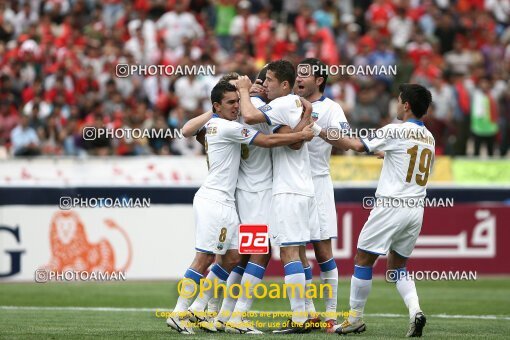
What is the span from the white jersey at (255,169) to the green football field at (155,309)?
1.60 meters

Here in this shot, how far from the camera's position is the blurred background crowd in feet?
72.3

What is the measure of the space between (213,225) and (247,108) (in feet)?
4.12

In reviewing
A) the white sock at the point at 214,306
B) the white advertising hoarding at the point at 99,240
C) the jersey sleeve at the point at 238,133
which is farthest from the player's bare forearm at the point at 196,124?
the white advertising hoarding at the point at 99,240

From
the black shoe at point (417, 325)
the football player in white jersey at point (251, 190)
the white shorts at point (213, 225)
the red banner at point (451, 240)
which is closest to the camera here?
the black shoe at point (417, 325)

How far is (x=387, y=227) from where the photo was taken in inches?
451

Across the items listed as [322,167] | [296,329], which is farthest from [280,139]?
[296,329]

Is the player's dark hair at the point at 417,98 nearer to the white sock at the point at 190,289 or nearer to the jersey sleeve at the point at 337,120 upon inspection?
the jersey sleeve at the point at 337,120

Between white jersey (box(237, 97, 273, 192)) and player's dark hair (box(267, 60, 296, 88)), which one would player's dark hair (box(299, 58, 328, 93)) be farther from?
white jersey (box(237, 97, 273, 192))

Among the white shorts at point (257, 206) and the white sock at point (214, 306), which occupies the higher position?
the white shorts at point (257, 206)

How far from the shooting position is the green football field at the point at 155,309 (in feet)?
38.1

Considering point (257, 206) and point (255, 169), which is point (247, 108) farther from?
point (257, 206)

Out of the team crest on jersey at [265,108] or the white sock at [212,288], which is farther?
the white sock at [212,288]

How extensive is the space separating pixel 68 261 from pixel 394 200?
8092 millimetres

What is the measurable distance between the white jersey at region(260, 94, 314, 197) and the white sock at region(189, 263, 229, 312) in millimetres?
1110
